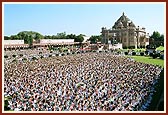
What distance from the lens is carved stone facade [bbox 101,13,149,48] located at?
67.3 meters

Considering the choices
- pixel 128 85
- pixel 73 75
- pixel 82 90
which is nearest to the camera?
pixel 82 90

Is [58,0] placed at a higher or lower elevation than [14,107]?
higher

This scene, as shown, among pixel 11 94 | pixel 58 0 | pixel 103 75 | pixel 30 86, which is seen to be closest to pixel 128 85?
pixel 103 75

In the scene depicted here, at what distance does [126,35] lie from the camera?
67.8m

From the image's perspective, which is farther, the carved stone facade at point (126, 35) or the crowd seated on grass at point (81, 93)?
the carved stone facade at point (126, 35)

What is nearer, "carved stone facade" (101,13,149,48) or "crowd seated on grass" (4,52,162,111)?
"crowd seated on grass" (4,52,162,111)

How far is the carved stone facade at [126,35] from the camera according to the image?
2650 inches

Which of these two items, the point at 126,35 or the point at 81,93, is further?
the point at 126,35

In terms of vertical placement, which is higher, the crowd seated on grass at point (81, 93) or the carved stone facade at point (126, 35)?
the carved stone facade at point (126, 35)

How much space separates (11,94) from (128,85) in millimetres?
5827

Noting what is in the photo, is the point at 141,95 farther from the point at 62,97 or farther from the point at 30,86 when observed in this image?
the point at 30,86

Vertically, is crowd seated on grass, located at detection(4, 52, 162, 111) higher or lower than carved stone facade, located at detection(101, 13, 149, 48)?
lower

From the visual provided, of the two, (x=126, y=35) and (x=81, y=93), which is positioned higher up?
(x=126, y=35)

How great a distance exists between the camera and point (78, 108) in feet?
35.5
